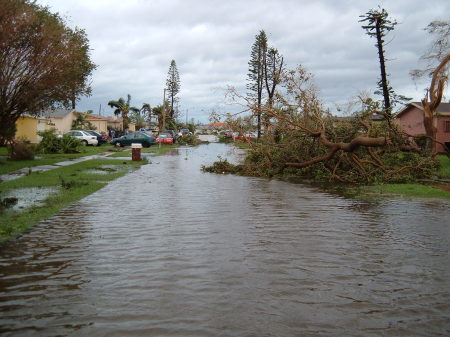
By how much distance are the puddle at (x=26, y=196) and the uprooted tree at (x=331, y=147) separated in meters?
9.33

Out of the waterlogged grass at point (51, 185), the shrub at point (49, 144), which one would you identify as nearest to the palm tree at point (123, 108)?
the shrub at point (49, 144)

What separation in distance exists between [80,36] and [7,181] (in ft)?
37.8

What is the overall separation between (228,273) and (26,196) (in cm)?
839

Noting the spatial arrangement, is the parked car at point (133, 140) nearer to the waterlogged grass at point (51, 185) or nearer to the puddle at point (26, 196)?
the waterlogged grass at point (51, 185)

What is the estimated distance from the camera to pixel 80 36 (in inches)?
965

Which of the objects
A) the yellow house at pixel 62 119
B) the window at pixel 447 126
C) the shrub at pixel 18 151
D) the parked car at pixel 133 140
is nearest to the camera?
the shrub at pixel 18 151

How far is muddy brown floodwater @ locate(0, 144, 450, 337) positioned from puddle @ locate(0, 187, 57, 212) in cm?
125

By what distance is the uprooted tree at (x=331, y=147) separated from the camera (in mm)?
17953

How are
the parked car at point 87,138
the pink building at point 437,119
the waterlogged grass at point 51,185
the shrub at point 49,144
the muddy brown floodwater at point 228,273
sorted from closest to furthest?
the muddy brown floodwater at point 228,273, the waterlogged grass at point 51,185, the shrub at point 49,144, the pink building at point 437,119, the parked car at point 87,138

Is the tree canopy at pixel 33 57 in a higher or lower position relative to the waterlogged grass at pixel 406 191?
higher

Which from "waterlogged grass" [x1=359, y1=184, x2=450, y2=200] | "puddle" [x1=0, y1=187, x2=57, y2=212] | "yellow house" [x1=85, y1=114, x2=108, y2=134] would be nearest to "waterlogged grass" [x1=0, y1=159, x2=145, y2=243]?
"puddle" [x1=0, y1=187, x2=57, y2=212]

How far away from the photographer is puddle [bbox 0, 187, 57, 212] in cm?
1093

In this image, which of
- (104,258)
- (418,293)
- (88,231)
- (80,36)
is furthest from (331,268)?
(80,36)

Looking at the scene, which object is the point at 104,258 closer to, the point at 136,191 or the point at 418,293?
the point at 418,293
